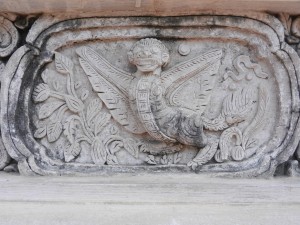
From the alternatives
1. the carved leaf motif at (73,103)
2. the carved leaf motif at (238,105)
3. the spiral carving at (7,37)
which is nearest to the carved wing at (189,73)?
the carved leaf motif at (238,105)

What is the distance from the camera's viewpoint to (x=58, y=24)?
298cm

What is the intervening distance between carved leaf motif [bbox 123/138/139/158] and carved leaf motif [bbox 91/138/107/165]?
115 millimetres

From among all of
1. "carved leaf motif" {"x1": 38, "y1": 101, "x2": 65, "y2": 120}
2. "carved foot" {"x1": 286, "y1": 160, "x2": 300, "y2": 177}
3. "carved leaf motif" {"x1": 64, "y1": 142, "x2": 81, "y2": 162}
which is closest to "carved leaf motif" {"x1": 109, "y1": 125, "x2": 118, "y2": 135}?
"carved leaf motif" {"x1": 64, "y1": 142, "x2": 81, "y2": 162}

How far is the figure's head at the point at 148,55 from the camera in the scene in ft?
9.43

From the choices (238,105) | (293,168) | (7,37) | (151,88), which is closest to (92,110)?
(151,88)

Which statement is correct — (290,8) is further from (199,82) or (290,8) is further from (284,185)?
(284,185)

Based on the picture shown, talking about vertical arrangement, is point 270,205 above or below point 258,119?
below

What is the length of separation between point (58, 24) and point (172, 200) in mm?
1055

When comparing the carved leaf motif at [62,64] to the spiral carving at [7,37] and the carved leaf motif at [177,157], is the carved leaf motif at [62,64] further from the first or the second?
the carved leaf motif at [177,157]

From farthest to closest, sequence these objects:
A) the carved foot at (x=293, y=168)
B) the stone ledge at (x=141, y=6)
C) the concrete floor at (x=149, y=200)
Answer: the carved foot at (x=293, y=168)
the stone ledge at (x=141, y=6)
the concrete floor at (x=149, y=200)

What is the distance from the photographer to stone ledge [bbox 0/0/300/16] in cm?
283

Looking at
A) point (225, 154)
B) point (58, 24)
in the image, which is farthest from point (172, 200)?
point (58, 24)

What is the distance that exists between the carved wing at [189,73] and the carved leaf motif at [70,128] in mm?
499

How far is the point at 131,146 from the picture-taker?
9.82 ft
